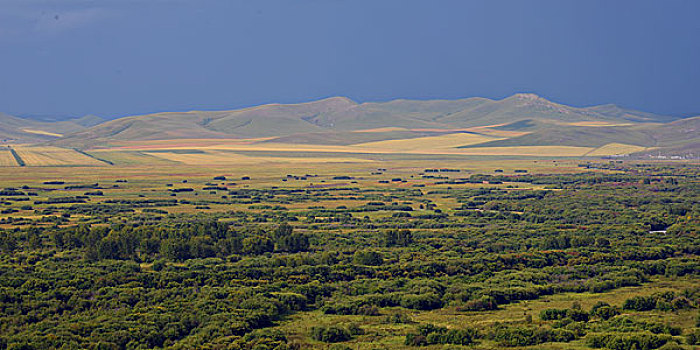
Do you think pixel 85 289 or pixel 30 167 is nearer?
pixel 85 289

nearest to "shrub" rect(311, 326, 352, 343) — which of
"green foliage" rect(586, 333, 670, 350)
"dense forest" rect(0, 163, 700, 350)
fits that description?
"dense forest" rect(0, 163, 700, 350)

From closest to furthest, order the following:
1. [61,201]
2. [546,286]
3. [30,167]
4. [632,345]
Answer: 1. [632,345]
2. [546,286]
3. [61,201]
4. [30,167]

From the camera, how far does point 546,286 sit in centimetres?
5550

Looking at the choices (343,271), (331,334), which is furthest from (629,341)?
(343,271)

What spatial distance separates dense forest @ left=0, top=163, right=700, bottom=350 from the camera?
139ft

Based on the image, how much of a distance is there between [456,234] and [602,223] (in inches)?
765

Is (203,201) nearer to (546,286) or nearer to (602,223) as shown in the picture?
(602,223)

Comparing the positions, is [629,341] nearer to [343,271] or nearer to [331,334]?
[331,334]

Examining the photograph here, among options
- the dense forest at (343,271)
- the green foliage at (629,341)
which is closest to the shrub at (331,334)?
the dense forest at (343,271)

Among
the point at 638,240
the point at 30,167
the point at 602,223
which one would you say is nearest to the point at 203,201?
the point at 602,223

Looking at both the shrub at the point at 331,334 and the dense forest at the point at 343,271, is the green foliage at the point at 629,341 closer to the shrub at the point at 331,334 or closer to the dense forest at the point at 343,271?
the dense forest at the point at 343,271

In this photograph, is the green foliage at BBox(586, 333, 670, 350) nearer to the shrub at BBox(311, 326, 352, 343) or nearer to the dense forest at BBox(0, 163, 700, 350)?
the dense forest at BBox(0, 163, 700, 350)

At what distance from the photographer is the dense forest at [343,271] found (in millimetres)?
42250

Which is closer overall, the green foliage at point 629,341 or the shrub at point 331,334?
the green foliage at point 629,341
